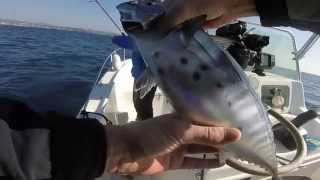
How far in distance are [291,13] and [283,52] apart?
9.64ft

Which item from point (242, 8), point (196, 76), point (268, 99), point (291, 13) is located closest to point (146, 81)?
point (196, 76)

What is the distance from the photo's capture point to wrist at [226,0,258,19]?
5.22 ft

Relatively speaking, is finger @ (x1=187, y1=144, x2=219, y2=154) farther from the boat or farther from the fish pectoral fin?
the boat

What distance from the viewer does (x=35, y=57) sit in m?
11.8

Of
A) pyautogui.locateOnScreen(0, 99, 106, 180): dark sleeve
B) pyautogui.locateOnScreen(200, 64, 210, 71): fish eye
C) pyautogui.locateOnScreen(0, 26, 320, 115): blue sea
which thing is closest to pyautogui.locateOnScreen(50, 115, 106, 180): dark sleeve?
pyautogui.locateOnScreen(0, 99, 106, 180): dark sleeve

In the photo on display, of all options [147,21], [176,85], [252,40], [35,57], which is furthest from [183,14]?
[35,57]

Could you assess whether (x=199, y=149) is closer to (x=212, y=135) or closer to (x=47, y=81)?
(x=212, y=135)

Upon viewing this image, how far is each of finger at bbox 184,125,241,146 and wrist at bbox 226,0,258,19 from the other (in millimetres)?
543

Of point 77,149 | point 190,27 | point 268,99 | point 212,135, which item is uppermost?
point 190,27

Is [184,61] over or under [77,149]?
over

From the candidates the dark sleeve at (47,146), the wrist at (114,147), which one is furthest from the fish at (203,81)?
the dark sleeve at (47,146)

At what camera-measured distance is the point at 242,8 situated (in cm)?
162

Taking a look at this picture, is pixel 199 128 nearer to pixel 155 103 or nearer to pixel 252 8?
pixel 252 8

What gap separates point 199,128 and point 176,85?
7.1 inches
